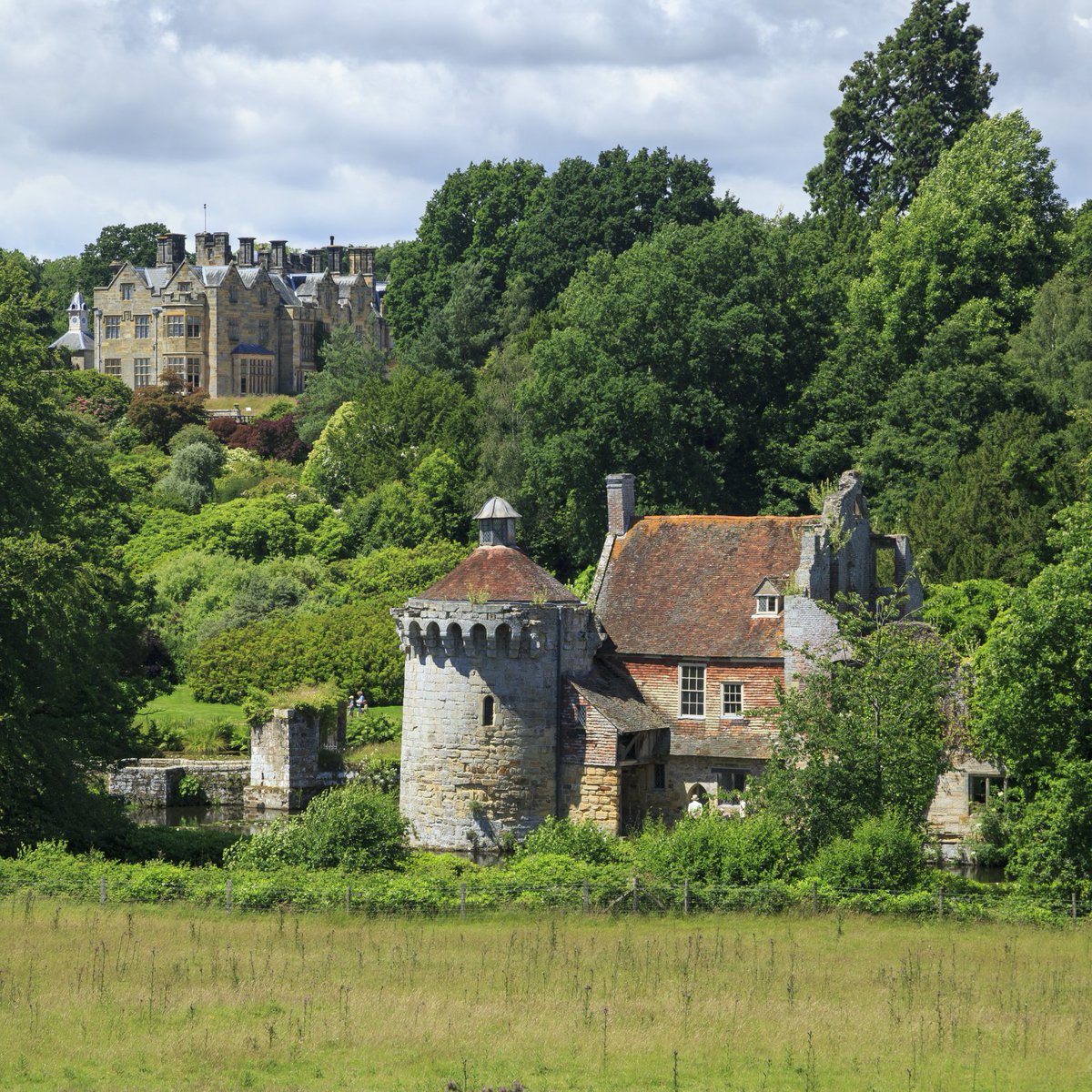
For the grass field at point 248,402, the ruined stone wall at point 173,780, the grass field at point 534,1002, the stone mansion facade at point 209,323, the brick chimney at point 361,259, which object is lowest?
the grass field at point 534,1002

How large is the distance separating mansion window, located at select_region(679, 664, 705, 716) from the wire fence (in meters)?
12.4

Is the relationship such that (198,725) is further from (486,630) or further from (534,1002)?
(534,1002)

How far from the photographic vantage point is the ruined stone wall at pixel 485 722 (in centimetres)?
5091

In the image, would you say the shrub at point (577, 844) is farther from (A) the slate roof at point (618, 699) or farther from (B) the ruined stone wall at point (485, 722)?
(A) the slate roof at point (618, 699)

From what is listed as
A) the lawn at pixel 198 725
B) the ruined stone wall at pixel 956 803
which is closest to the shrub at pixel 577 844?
the ruined stone wall at pixel 956 803

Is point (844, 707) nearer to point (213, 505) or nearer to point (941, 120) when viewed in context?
point (213, 505)

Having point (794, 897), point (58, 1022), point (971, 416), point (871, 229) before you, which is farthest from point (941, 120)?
point (58, 1022)

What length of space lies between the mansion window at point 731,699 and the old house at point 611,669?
47 mm

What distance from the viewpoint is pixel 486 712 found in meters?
51.2

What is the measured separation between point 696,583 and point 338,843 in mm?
15018

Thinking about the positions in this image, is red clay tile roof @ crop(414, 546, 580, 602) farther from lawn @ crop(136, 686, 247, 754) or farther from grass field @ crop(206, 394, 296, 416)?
grass field @ crop(206, 394, 296, 416)

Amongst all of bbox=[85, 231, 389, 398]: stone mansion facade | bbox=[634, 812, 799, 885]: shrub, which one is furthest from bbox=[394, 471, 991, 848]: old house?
bbox=[85, 231, 389, 398]: stone mansion facade

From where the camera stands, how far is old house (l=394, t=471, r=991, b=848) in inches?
2009

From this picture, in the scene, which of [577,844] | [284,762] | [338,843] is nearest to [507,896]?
[577,844]
